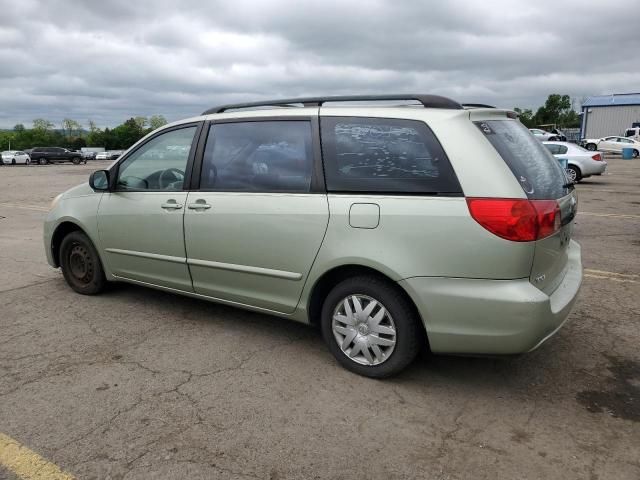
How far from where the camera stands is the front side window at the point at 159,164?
13.9 feet

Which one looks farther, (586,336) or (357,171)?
(586,336)

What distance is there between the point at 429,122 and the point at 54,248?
3.97m

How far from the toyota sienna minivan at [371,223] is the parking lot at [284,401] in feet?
1.12

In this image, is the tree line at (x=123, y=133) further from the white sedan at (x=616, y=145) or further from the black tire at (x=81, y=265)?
the black tire at (x=81, y=265)

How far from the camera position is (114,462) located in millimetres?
2572

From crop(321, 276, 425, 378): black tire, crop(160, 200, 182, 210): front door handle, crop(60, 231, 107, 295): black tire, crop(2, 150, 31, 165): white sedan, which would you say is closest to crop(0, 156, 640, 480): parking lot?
crop(321, 276, 425, 378): black tire

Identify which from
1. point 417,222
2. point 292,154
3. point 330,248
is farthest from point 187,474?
point 292,154

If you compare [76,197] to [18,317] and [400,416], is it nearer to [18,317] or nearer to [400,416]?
[18,317]

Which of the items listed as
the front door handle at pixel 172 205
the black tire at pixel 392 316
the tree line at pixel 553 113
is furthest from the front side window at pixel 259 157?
the tree line at pixel 553 113

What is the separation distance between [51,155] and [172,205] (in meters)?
48.5

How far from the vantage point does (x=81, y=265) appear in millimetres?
5098

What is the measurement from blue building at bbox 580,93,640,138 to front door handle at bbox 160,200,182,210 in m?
65.8

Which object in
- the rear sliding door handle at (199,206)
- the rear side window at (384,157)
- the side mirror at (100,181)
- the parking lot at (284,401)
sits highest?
the rear side window at (384,157)

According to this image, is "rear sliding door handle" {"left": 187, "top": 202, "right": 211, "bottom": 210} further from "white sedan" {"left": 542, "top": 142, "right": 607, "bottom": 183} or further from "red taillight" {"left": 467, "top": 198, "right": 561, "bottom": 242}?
"white sedan" {"left": 542, "top": 142, "right": 607, "bottom": 183}
